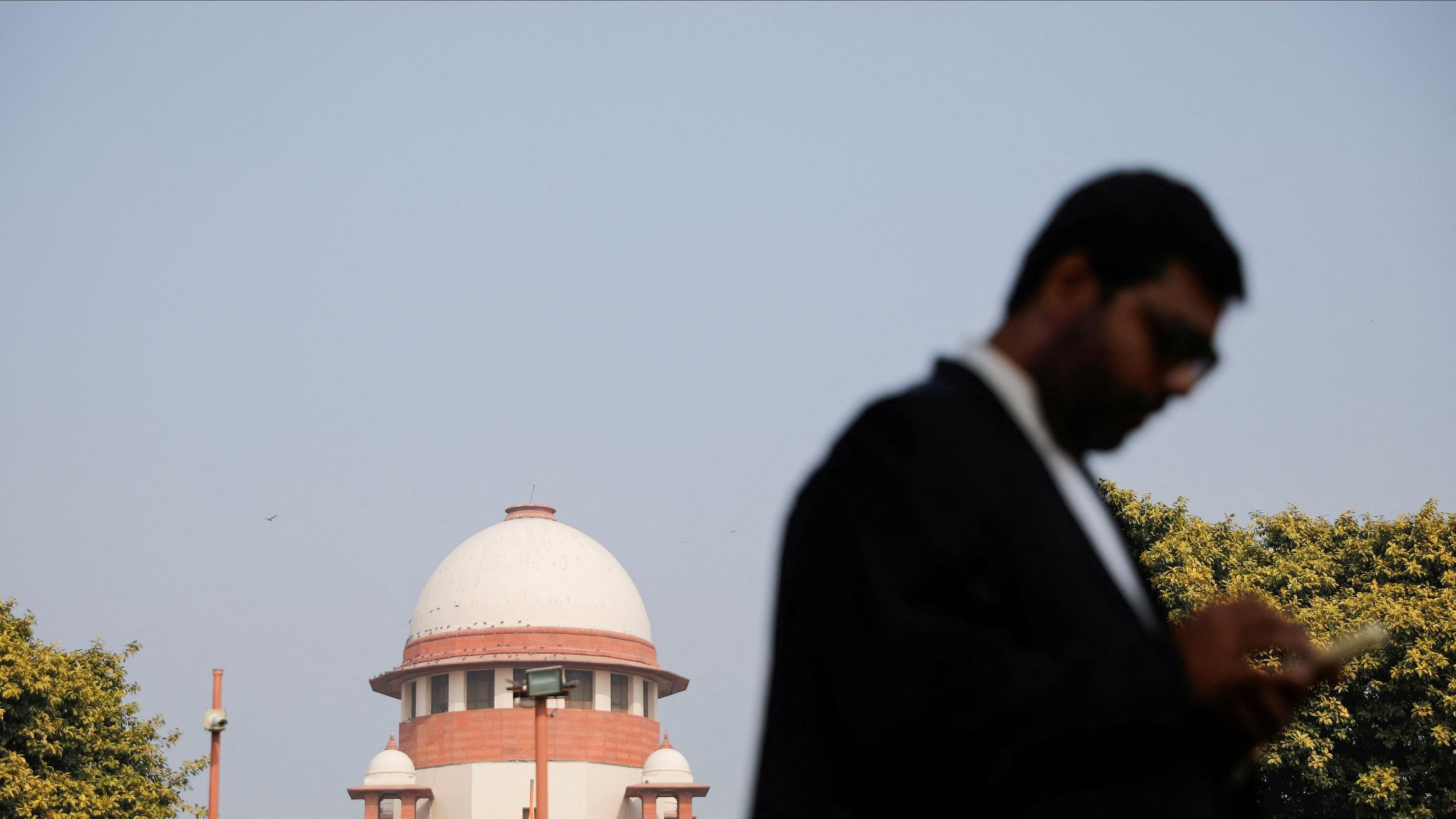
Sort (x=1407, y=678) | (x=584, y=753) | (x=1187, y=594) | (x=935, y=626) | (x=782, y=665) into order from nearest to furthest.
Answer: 1. (x=935, y=626)
2. (x=782, y=665)
3. (x=1407, y=678)
4. (x=1187, y=594)
5. (x=584, y=753)

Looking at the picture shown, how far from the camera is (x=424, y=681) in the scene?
36.0m

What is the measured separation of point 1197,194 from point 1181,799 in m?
0.71

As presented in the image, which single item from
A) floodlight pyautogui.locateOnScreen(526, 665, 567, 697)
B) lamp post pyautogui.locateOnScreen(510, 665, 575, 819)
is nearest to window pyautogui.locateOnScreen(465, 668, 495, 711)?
lamp post pyautogui.locateOnScreen(510, 665, 575, 819)

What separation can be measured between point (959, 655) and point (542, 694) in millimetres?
13880

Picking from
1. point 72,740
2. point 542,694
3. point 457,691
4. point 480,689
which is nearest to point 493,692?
point 480,689

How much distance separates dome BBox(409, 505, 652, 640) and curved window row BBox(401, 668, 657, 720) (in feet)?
3.58

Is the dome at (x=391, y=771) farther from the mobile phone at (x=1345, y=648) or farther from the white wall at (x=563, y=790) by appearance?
the mobile phone at (x=1345, y=648)

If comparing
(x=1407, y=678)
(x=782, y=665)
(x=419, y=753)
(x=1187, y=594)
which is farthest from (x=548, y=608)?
(x=782, y=665)

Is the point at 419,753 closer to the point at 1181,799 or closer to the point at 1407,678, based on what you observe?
the point at 1407,678

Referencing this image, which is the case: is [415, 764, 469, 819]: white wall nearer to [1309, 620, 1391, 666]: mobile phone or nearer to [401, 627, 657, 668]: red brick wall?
[401, 627, 657, 668]: red brick wall

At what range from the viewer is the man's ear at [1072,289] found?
5.80 ft

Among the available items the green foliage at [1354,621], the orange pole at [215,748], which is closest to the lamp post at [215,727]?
the orange pole at [215,748]

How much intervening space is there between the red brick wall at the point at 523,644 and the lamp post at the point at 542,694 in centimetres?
1804

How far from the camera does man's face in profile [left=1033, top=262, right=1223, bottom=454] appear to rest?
1.74 m
